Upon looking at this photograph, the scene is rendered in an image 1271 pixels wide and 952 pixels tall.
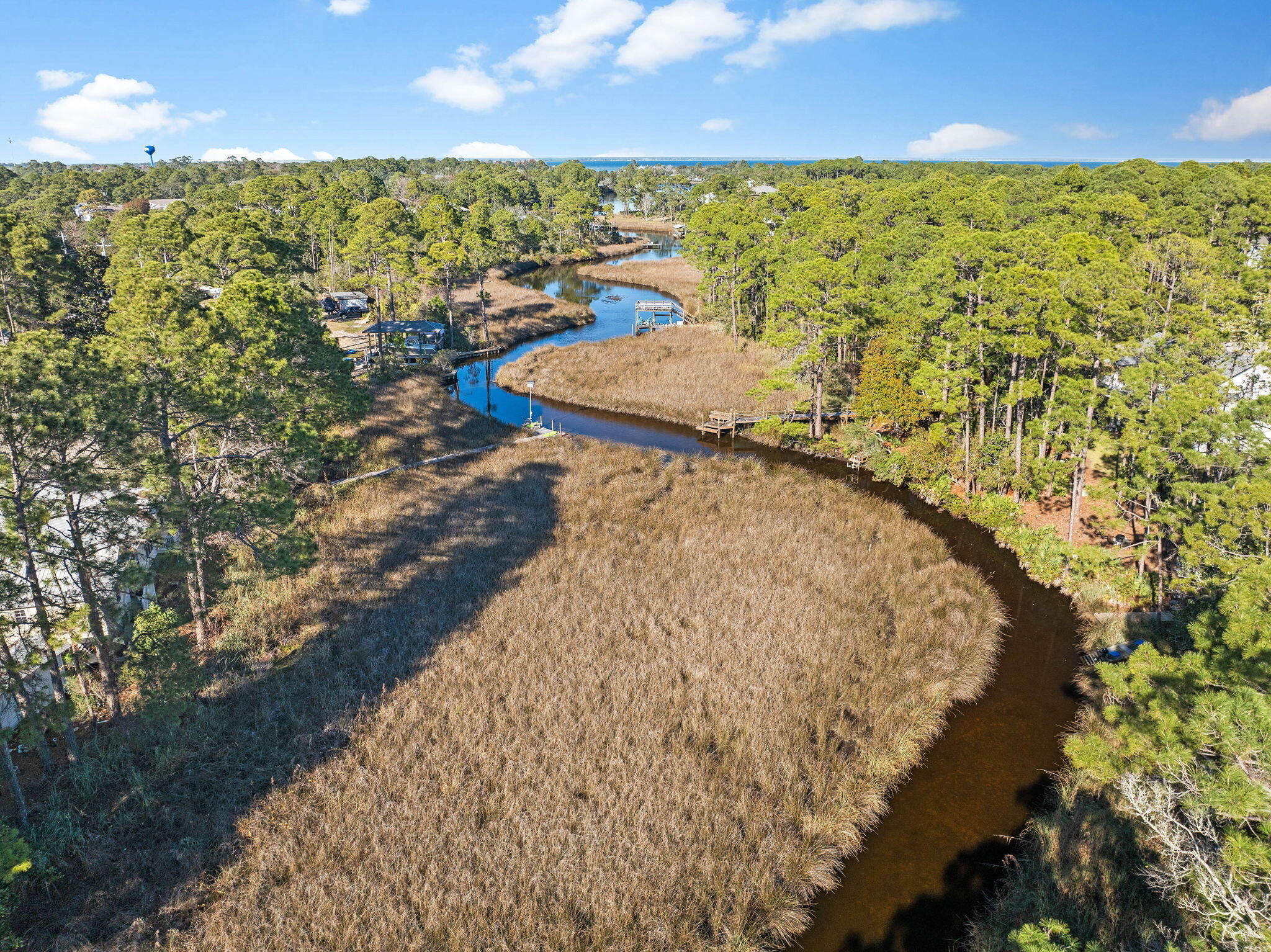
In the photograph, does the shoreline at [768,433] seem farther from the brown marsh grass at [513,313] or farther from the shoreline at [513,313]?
the brown marsh grass at [513,313]

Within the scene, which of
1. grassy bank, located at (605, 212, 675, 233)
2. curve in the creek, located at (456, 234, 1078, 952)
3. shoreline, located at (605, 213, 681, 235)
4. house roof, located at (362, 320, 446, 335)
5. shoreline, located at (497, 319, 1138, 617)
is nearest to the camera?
curve in the creek, located at (456, 234, 1078, 952)

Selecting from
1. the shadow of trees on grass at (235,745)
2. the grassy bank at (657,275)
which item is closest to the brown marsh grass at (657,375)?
the shadow of trees on grass at (235,745)

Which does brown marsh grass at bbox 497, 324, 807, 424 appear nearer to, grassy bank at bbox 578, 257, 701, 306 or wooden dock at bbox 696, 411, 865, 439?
wooden dock at bbox 696, 411, 865, 439

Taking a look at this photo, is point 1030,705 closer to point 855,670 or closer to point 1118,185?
point 855,670

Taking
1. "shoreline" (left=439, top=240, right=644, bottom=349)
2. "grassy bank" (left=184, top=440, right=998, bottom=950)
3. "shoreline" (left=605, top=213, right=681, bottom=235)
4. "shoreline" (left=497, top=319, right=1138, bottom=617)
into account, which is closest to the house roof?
"shoreline" (left=439, top=240, right=644, bottom=349)

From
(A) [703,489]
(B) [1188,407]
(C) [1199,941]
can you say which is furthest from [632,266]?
(C) [1199,941]

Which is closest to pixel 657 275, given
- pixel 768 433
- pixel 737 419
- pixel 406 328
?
pixel 406 328

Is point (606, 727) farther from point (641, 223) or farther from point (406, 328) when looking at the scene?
point (641, 223)
